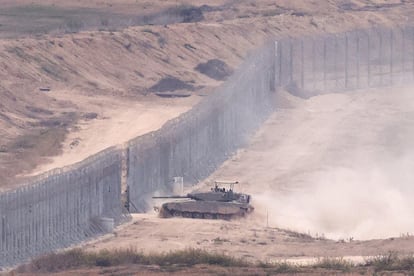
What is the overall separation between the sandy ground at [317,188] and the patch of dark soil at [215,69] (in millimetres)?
5008

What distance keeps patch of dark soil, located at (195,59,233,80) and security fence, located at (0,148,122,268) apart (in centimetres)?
3478

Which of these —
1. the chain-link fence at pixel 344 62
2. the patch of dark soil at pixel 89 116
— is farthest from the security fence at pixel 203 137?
the patch of dark soil at pixel 89 116

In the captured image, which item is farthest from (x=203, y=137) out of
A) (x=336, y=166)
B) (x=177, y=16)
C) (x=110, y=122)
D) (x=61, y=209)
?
(x=177, y=16)

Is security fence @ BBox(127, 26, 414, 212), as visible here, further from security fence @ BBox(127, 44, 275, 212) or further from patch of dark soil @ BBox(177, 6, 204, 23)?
patch of dark soil @ BBox(177, 6, 204, 23)

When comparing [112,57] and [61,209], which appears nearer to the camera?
[61,209]

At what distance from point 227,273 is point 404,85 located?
2147 inches

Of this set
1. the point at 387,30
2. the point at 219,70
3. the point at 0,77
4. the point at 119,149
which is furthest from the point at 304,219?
the point at 387,30

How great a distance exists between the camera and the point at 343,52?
3649 inches

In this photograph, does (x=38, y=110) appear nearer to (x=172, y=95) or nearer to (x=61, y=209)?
(x=172, y=95)

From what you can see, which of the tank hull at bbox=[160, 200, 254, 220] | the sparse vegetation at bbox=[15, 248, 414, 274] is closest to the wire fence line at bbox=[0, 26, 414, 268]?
the tank hull at bbox=[160, 200, 254, 220]

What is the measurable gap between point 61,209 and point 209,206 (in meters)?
6.36

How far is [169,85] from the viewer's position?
82.9 m

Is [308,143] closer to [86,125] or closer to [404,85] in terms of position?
[86,125]

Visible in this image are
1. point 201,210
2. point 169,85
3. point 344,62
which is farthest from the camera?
point 344,62
